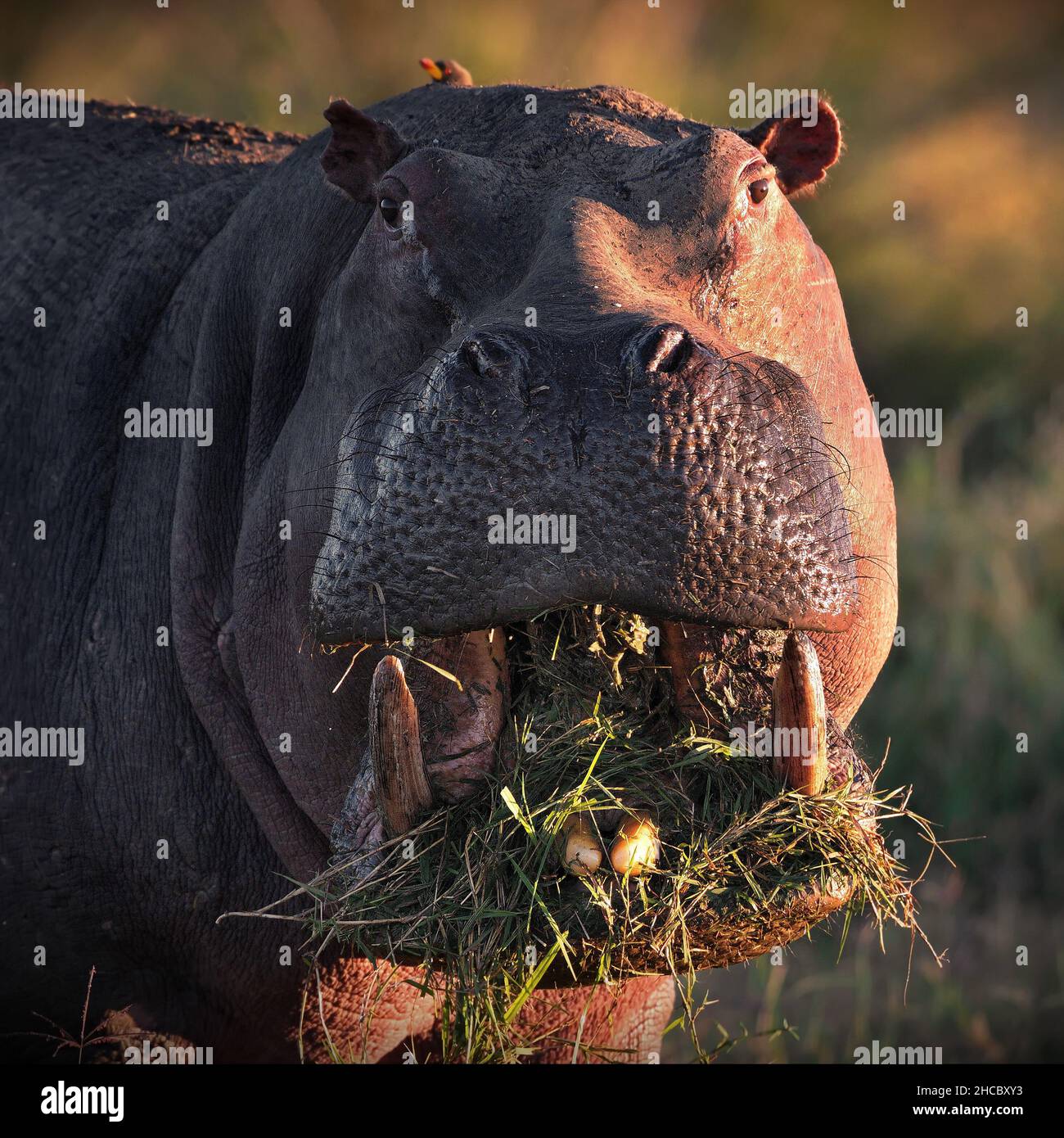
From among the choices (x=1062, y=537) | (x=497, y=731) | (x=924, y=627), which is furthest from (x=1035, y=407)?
(x=497, y=731)

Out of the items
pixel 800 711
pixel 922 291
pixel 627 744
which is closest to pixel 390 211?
pixel 627 744

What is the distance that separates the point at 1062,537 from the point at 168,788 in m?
5.57

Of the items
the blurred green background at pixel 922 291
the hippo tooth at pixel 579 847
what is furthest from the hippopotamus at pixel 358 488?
the blurred green background at pixel 922 291

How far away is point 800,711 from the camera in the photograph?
276 centimetres

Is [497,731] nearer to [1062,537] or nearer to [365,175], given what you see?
[365,175]

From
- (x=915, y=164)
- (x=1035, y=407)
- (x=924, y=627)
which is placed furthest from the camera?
(x=915, y=164)

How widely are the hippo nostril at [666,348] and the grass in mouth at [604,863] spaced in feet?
1.85

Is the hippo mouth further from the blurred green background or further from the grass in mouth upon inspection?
the blurred green background

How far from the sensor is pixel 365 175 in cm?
338

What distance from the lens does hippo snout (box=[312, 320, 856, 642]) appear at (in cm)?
262

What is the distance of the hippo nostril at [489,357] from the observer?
2.65 m

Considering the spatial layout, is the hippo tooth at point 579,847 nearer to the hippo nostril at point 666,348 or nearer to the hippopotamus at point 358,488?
the hippopotamus at point 358,488


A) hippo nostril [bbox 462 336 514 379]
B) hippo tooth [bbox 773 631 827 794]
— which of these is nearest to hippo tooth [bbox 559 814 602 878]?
hippo tooth [bbox 773 631 827 794]

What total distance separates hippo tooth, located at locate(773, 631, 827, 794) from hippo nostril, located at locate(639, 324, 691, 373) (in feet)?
1.75
